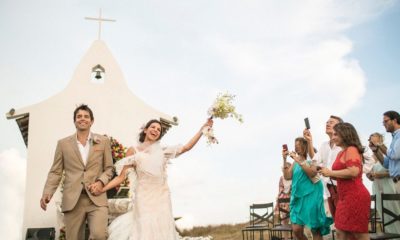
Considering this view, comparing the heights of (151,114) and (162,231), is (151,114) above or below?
above

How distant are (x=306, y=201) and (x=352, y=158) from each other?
174 centimetres

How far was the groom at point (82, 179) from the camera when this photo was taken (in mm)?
4844

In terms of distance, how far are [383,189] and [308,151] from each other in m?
2.66

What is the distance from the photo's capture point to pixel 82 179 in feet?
16.1

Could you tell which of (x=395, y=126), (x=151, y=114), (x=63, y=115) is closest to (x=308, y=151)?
(x=395, y=126)

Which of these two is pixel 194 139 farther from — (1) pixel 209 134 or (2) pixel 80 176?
(2) pixel 80 176

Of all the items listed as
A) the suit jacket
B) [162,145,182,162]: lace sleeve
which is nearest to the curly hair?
[162,145,182,162]: lace sleeve

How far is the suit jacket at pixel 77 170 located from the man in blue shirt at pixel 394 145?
189 inches

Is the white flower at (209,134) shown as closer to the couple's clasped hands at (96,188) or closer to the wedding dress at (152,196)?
the wedding dress at (152,196)

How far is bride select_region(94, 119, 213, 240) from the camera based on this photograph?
189 inches

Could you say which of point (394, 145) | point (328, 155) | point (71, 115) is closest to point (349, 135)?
point (328, 155)

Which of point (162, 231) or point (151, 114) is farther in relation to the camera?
point (151, 114)

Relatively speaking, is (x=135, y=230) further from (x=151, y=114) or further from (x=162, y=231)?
(x=151, y=114)

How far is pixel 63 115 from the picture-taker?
12.1 m
